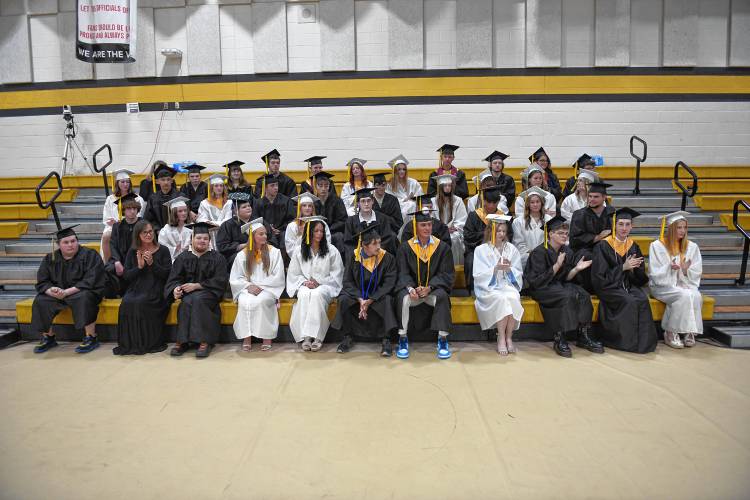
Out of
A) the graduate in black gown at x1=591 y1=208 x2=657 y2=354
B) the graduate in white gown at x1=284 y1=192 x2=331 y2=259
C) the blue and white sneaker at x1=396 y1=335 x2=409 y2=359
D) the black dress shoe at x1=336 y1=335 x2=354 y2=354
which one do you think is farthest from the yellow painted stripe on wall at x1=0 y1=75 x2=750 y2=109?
the blue and white sneaker at x1=396 y1=335 x2=409 y2=359

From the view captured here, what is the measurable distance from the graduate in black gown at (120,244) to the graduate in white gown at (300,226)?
1.78 metres

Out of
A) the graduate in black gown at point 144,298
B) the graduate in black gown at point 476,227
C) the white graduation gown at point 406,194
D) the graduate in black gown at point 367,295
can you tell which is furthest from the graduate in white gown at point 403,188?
the graduate in black gown at point 144,298

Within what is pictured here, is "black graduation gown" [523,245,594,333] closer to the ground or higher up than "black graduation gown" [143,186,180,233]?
closer to the ground

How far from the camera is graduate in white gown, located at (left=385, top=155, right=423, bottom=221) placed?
7004 millimetres

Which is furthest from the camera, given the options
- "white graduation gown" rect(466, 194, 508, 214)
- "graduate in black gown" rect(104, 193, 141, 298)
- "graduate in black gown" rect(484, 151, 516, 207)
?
"graduate in black gown" rect(484, 151, 516, 207)

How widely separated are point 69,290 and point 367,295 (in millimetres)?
3206

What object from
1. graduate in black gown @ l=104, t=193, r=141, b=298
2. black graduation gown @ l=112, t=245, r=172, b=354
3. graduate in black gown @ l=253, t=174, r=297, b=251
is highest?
graduate in black gown @ l=253, t=174, r=297, b=251

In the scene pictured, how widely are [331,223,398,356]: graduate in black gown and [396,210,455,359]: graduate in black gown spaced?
0.37ft

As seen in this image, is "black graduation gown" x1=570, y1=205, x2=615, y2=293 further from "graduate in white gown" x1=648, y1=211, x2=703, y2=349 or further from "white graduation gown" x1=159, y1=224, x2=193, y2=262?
"white graduation gown" x1=159, y1=224, x2=193, y2=262

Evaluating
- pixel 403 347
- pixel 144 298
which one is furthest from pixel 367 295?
pixel 144 298

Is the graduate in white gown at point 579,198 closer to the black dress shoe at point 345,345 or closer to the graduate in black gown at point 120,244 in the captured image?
the black dress shoe at point 345,345

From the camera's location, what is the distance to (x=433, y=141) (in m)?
9.60

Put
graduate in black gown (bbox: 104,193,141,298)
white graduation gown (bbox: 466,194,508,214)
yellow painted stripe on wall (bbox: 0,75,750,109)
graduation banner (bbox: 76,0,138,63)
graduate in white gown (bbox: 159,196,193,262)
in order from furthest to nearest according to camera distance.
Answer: yellow painted stripe on wall (bbox: 0,75,750,109) < graduation banner (bbox: 76,0,138,63) < white graduation gown (bbox: 466,194,508,214) < graduate in white gown (bbox: 159,196,193,262) < graduate in black gown (bbox: 104,193,141,298)

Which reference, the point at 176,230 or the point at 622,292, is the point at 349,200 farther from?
the point at 622,292
